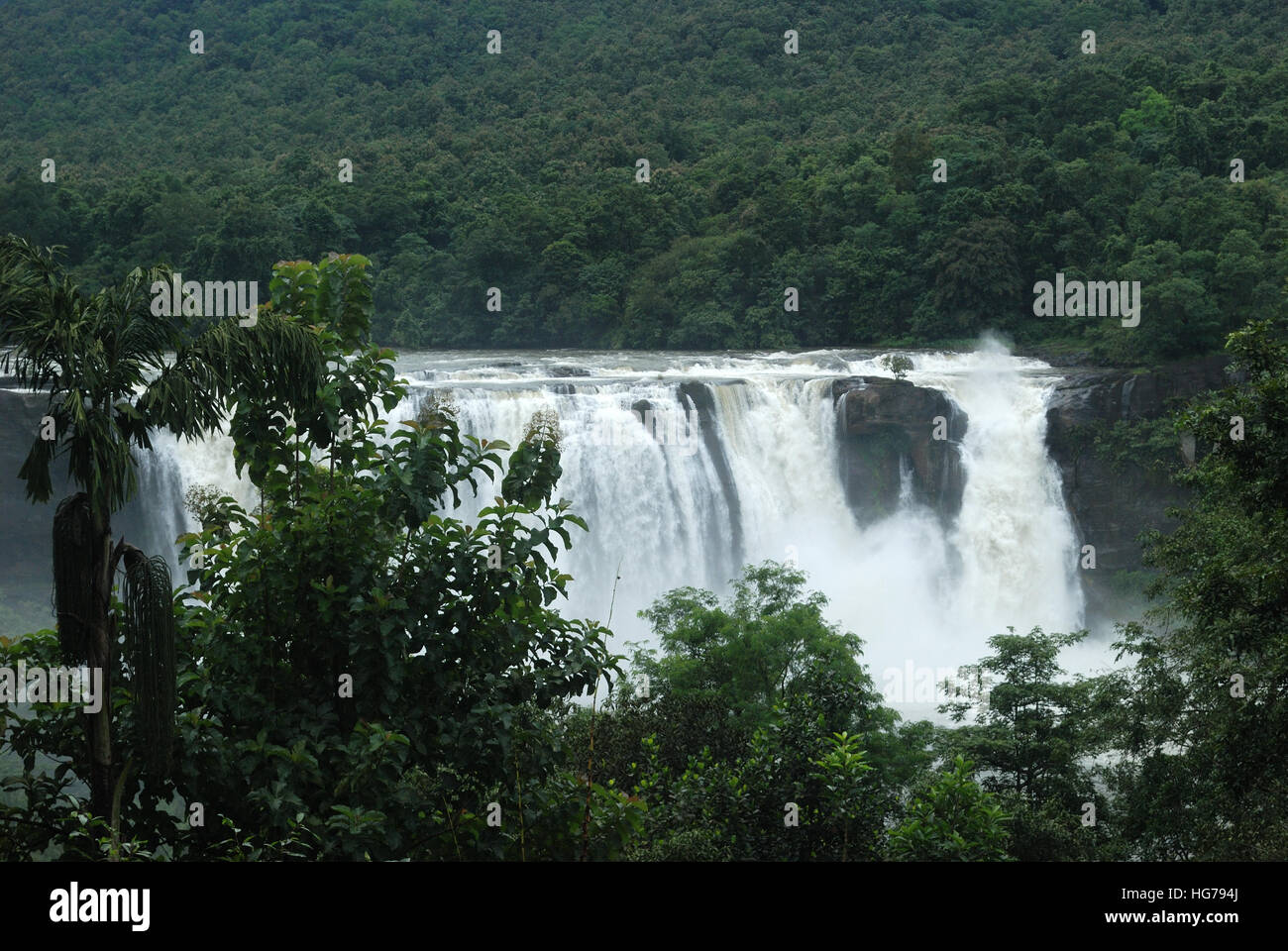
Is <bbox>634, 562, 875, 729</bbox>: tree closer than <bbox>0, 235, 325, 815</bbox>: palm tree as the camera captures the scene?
No

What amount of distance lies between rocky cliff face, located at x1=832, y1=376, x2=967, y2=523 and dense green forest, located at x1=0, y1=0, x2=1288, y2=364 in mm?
5784

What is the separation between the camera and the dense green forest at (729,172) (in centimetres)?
3903

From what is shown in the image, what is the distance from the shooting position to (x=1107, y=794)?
64.1 ft

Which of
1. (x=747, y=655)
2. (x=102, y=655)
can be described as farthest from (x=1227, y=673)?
(x=102, y=655)

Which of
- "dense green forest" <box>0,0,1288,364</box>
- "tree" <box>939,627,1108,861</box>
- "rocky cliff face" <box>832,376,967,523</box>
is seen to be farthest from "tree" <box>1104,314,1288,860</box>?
"dense green forest" <box>0,0,1288,364</box>

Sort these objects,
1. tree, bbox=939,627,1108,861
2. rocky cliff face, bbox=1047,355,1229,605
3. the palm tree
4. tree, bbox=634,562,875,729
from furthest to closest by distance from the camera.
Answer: rocky cliff face, bbox=1047,355,1229,605 < tree, bbox=634,562,875,729 < tree, bbox=939,627,1108,861 < the palm tree

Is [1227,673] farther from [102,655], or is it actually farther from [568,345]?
[568,345]

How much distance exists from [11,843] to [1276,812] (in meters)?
9.74

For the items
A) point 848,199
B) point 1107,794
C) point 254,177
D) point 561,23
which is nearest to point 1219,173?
point 848,199

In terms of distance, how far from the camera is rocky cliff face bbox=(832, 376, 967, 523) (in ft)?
95.5

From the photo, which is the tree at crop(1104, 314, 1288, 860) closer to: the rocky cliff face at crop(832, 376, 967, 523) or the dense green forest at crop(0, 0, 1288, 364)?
the rocky cliff face at crop(832, 376, 967, 523)

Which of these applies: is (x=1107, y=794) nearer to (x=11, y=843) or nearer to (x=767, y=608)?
(x=767, y=608)

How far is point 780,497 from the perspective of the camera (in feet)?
96.3

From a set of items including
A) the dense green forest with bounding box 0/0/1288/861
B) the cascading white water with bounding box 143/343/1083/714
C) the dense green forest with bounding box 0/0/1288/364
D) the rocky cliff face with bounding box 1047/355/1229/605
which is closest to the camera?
the dense green forest with bounding box 0/0/1288/861
